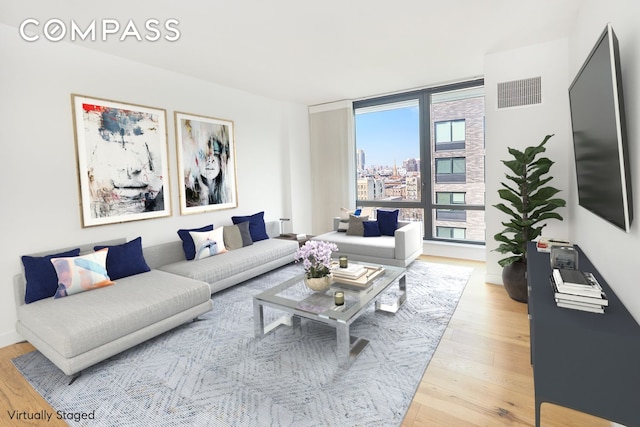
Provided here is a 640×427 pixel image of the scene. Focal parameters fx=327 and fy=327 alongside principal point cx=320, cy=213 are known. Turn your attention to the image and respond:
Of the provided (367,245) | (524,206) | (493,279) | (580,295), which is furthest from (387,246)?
(580,295)

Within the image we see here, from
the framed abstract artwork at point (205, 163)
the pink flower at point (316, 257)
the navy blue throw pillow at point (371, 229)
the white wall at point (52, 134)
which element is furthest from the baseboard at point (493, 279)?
the white wall at point (52, 134)

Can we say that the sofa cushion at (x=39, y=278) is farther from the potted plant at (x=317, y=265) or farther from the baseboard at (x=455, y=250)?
the baseboard at (x=455, y=250)

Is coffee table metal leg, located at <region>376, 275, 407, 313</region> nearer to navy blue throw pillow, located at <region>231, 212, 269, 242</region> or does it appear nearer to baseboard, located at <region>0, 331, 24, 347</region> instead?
navy blue throw pillow, located at <region>231, 212, 269, 242</region>

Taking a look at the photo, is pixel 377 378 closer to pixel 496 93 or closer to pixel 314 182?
pixel 496 93

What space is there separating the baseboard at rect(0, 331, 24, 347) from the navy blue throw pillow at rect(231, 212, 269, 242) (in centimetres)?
255

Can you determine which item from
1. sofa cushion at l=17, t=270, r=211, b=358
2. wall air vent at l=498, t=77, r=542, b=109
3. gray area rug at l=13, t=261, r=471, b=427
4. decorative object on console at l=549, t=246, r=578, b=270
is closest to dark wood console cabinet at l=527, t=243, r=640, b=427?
decorative object on console at l=549, t=246, r=578, b=270

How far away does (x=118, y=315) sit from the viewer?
2.42 m

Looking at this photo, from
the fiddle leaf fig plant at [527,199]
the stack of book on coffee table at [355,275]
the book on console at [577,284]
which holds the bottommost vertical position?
the stack of book on coffee table at [355,275]

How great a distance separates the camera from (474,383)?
2.12 m

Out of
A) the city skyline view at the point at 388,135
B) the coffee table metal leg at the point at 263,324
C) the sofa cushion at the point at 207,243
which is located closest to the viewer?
the coffee table metal leg at the point at 263,324

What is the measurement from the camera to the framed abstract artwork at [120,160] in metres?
3.25

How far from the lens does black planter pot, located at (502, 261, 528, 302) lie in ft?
10.9

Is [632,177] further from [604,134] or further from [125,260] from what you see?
[125,260]

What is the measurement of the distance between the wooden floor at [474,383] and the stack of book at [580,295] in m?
0.69
